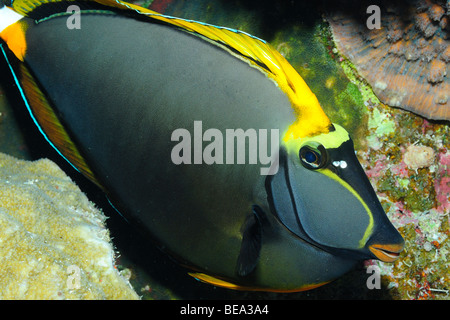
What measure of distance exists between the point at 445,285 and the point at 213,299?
169 cm

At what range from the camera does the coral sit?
1.60 metres

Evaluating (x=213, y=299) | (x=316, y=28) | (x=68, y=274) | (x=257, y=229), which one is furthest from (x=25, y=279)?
(x=316, y=28)

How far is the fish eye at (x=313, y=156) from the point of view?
131 centimetres

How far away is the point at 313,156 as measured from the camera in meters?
1.32

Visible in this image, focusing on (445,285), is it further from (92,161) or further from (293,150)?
(92,161)

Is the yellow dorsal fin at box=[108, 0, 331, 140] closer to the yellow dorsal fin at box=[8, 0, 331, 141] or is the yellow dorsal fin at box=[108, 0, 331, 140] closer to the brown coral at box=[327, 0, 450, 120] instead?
the yellow dorsal fin at box=[8, 0, 331, 141]

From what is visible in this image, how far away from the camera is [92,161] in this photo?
5.57ft

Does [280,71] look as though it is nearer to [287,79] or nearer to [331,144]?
[287,79]

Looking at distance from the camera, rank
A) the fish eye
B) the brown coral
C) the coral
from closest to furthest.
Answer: the fish eye, the coral, the brown coral

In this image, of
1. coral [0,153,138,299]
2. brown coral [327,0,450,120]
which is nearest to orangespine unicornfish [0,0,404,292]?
coral [0,153,138,299]

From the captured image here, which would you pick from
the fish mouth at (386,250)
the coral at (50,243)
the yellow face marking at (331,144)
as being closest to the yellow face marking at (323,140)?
the yellow face marking at (331,144)

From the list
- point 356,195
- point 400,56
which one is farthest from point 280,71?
point 400,56
